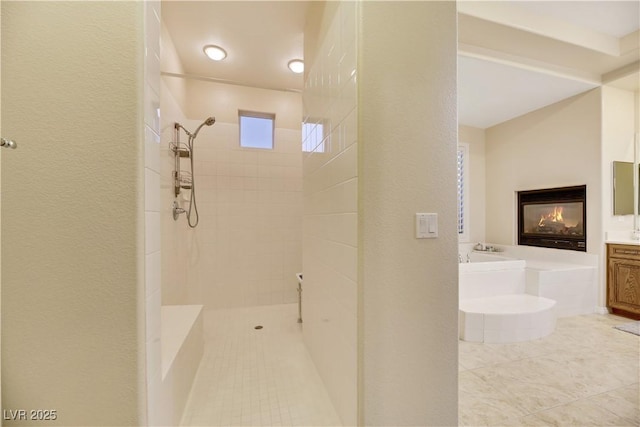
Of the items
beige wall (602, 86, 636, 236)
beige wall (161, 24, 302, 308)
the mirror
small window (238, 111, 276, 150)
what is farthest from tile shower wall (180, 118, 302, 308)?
the mirror

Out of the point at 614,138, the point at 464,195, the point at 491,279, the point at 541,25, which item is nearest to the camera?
the point at 541,25

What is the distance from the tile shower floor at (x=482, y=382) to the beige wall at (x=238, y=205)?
654mm

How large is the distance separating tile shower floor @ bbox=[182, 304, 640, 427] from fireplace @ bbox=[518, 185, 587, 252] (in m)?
1.30

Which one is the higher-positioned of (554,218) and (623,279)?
(554,218)

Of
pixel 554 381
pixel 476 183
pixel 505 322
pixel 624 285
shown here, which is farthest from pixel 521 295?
pixel 476 183

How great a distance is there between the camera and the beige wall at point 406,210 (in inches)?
40.8

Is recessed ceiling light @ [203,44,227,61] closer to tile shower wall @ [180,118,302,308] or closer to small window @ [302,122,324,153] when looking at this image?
tile shower wall @ [180,118,302,308]

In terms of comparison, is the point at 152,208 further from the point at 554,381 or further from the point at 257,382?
the point at 554,381

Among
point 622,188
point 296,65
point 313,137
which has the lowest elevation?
point 622,188

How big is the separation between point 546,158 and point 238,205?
441 cm

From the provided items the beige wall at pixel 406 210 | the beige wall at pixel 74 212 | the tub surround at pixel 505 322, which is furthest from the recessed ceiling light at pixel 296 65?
the tub surround at pixel 505 322

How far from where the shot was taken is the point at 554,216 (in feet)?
11.9

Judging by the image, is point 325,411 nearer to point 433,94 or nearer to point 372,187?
point 372,187

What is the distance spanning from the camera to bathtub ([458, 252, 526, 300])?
9.05ft
